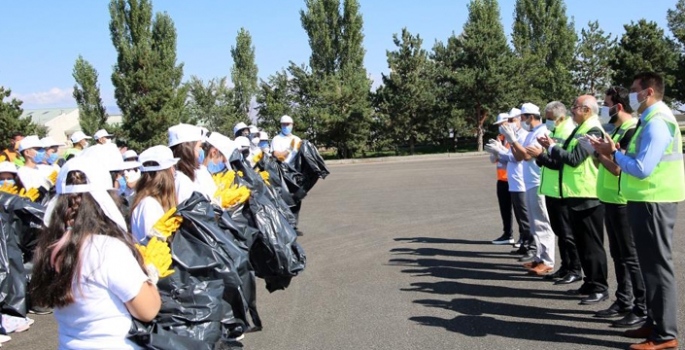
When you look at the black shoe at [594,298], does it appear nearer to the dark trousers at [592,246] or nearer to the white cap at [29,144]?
the dark trousers at [592,246]

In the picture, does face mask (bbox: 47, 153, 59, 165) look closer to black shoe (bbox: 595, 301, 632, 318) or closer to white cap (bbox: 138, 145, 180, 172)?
white cap (bbox: 138, 145, 180, 172)

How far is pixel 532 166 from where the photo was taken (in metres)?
7.08

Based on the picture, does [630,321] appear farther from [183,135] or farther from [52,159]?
[52,159]

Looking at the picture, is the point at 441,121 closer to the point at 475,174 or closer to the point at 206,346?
the point at 475,174

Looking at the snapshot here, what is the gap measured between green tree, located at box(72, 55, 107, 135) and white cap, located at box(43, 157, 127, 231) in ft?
134

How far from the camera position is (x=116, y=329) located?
97.8 inches

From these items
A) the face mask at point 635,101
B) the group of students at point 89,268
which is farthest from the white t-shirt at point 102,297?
the face mask at point 635,101

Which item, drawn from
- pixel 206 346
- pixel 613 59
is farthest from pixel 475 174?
pixel 613 59

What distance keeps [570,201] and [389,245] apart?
357 cm

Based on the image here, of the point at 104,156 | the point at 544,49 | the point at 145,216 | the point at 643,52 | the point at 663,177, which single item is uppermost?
the point at 544,49

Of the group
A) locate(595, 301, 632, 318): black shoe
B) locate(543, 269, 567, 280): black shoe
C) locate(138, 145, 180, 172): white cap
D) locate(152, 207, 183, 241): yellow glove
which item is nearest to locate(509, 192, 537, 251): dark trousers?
locate(543, 269, 567, 280): black shoe

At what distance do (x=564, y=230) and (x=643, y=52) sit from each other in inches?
1292

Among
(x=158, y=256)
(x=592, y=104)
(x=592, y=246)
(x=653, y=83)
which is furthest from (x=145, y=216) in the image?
(x=592, y=104)

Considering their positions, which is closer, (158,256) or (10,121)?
(158,256)
